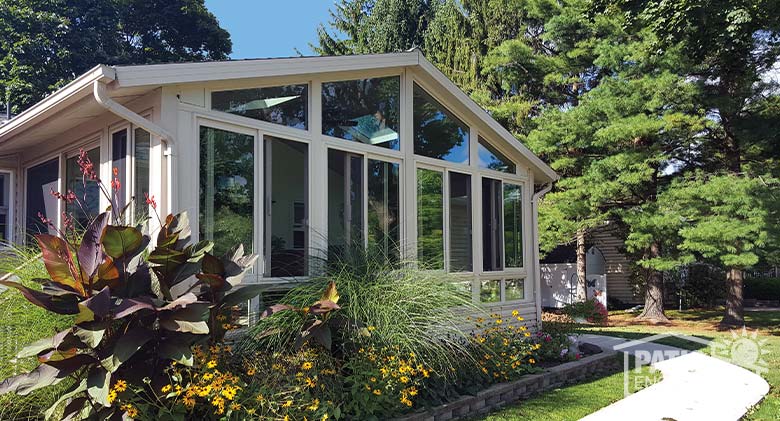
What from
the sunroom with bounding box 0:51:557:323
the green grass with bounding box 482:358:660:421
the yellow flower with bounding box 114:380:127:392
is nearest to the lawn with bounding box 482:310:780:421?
the green grass with bounding box 482:358:660:421

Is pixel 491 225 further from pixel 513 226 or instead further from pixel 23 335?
pixel 23 335

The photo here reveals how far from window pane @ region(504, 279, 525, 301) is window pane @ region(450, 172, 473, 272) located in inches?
40.4

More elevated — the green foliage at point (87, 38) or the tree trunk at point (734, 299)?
the green foliage at point (87, 38)

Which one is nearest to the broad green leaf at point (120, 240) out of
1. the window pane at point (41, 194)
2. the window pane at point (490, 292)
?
the window pane at point (41, 194)

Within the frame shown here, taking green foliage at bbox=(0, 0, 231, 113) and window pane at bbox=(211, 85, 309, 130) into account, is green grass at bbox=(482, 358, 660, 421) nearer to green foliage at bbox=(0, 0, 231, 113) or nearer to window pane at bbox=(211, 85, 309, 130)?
window pane at bbox=(211, 85, 309, 130)

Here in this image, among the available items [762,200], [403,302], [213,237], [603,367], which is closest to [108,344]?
[213,237]

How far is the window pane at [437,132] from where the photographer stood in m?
8.03

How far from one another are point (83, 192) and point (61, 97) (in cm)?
151

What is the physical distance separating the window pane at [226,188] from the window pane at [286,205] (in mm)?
232

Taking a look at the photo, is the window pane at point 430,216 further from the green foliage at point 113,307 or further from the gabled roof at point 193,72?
the green foliage at point 113,307

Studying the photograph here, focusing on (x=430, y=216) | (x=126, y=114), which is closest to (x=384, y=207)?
(x=430, y=216)

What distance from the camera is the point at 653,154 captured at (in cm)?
1386

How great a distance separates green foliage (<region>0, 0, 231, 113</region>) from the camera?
21.8 m

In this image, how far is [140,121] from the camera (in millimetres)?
5020
